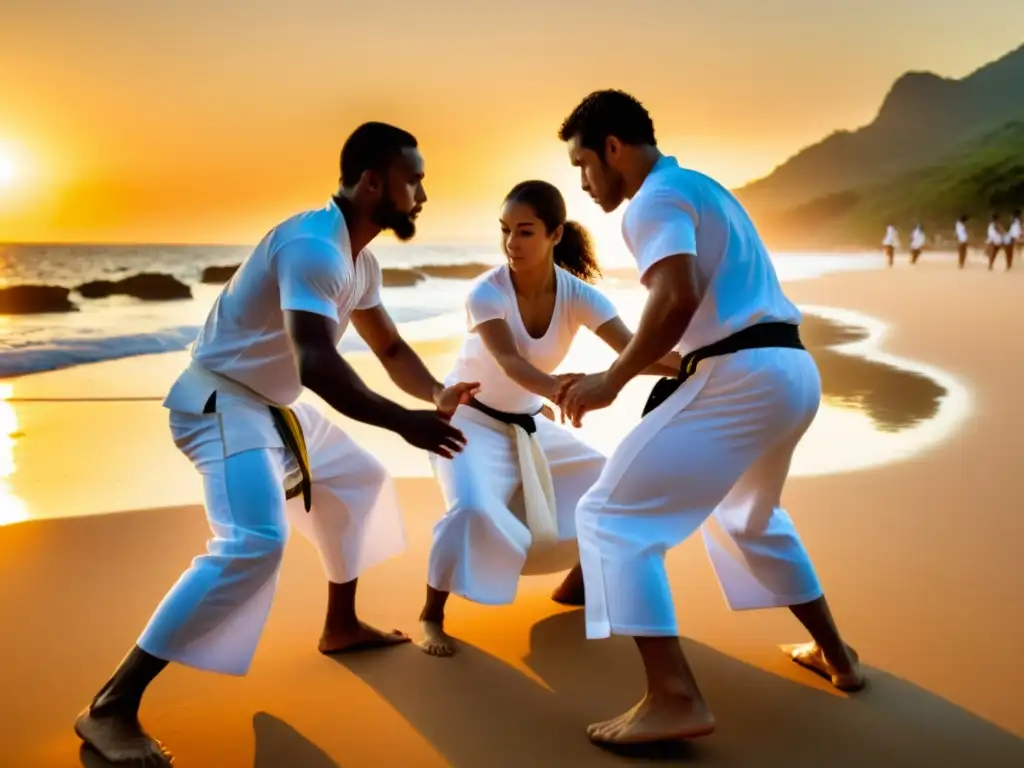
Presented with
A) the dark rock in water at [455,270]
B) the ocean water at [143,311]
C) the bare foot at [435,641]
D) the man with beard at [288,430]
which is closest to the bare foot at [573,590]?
the bare foot at [435,641]

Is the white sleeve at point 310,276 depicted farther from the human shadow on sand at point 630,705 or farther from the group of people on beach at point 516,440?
the human shadow on sand at point 630,705

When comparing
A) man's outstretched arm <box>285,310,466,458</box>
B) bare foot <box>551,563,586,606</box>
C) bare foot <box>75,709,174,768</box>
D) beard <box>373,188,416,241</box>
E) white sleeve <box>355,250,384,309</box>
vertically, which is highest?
beard <box>373,188,416,241</box>

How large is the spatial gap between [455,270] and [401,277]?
3107 millimetres

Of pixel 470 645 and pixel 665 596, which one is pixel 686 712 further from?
pixel 470 645

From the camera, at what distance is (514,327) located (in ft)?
9.29

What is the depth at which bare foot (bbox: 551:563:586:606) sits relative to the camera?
2.99m

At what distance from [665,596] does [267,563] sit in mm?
859

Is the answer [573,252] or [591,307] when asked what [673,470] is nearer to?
[591,307]

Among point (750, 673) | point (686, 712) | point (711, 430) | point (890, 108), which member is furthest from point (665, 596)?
point (890, 108)

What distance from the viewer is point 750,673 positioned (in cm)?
249

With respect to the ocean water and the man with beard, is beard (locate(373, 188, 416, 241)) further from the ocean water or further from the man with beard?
the ocean water

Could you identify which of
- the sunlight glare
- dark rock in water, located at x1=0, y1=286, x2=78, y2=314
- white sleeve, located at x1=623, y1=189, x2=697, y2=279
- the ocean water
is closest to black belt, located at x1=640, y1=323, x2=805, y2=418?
white sleeve, located at x1=623, y1=189, x2=697, y2=279

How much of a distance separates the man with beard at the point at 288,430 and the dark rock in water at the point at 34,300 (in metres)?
16.4

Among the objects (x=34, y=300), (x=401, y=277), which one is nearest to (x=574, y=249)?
(x=34, y=300)
